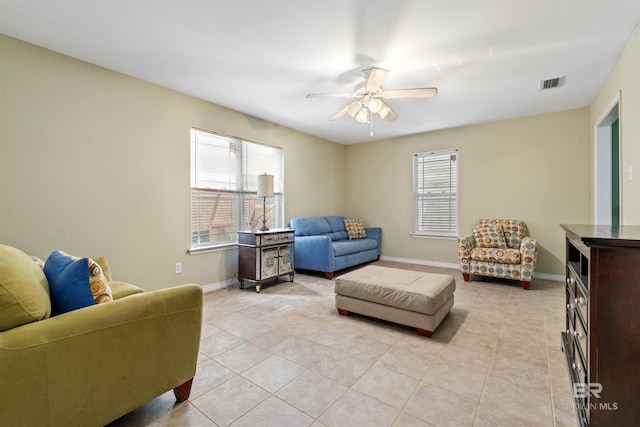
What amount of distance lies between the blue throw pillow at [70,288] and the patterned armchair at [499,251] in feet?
14.1

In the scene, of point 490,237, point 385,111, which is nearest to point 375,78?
point 385,111

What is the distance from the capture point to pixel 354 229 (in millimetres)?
5598

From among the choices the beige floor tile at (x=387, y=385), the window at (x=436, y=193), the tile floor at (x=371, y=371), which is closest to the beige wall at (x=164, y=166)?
the window at (x=436, y=193)

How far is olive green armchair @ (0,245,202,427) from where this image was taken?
1.10 m

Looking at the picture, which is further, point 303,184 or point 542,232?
point 303,184

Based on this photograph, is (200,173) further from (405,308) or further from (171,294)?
(405,308)

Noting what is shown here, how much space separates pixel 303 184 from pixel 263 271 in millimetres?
2060

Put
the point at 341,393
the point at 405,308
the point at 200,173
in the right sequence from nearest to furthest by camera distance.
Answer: the point at 341,393, the point at 405,308, the point at 200,173

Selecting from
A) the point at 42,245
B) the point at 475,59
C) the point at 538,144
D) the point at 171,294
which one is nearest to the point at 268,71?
the point at 475,59

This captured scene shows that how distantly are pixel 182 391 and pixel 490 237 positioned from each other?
4.34 m

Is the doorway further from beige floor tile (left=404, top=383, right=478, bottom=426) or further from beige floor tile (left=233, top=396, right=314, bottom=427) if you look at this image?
beige floor tile (left=233, top=396, right=314, bottom=427)

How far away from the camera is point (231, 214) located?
4.14m

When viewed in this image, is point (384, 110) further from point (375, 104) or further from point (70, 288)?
point (70, 288)

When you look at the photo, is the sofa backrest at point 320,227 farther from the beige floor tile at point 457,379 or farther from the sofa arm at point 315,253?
the beige floor tile at point 457,379
